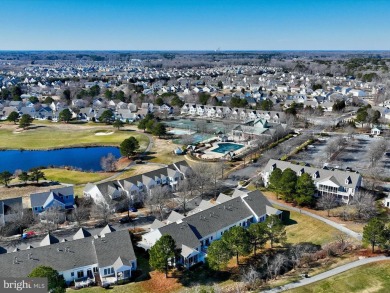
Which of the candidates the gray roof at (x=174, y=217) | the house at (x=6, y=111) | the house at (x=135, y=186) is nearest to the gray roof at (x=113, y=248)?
the gray roof at (x=174, y=217)

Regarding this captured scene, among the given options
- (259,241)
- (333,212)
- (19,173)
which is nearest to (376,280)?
(259,241)

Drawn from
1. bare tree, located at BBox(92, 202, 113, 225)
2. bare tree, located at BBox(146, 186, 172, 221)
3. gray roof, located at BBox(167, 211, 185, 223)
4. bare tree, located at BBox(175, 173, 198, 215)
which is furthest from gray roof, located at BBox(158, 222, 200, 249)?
bare tree, located at BBox(175, 173, 198, 215)

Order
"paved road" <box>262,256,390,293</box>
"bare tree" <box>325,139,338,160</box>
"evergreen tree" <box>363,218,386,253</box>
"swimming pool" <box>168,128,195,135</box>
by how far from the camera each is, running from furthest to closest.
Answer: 1. "swimming pool" <box>168,128,195,135</box>
2. "bare tree" <box>325,139,338,160</box>
3. "evergreen tree" <box>363,218,386,253</box>
4. "paved road" <box>262,256,390,293</box>

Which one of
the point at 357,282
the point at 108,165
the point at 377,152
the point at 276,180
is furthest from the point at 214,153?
the point at 357,282

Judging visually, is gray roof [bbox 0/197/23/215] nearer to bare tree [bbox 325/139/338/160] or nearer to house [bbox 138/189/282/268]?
house [bbox 138/189/282/268]

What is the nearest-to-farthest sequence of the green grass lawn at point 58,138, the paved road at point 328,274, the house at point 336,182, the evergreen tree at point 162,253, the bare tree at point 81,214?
the paved road at point 328,274 < the evergreen tree at point 162,253 < the bare tree at point 81,214 < the house at point 336,182 < the green grass lawn at point 58,138

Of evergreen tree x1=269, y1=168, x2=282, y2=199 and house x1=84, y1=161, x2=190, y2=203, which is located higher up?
evergreen tree x1=269, y1=168, x2=282, y2=199

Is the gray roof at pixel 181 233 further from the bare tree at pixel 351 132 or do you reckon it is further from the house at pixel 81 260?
the bare tree at pixel 351 132
